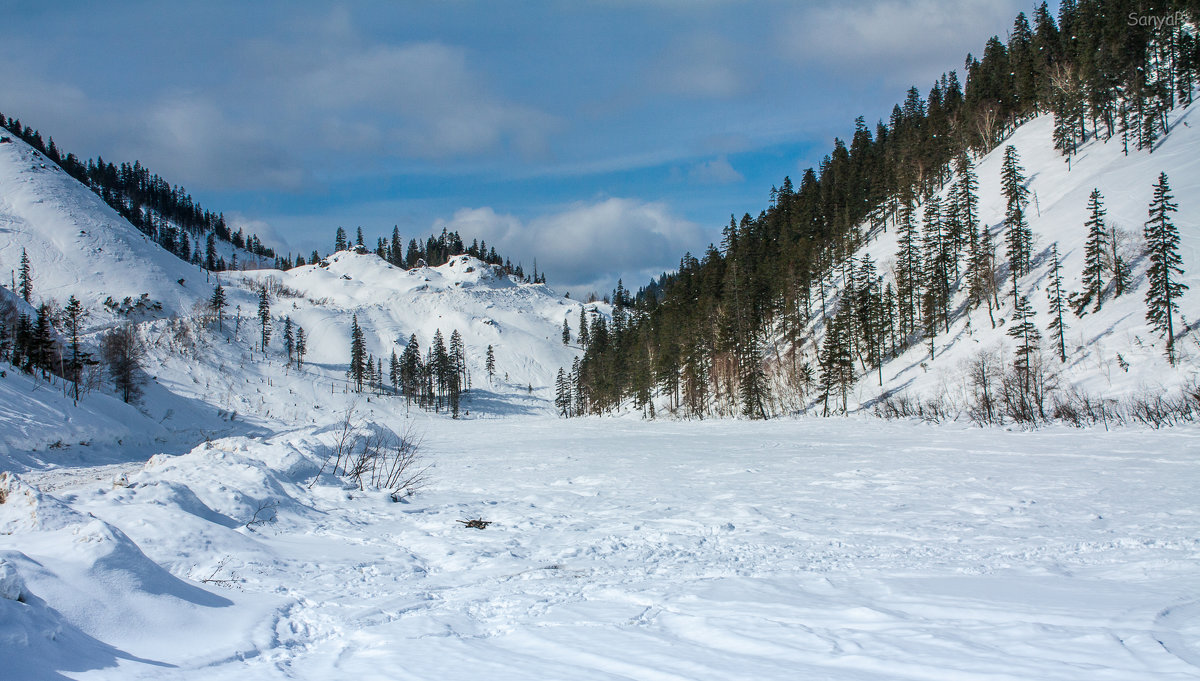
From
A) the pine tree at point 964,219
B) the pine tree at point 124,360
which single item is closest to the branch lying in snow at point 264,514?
the pine tree at point 124,360

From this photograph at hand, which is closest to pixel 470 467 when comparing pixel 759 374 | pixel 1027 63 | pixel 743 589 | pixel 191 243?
pixel 743 589

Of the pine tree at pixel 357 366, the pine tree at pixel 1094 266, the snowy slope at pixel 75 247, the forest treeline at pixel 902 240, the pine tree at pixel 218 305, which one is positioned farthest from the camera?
the pine tree at pixel 218 305

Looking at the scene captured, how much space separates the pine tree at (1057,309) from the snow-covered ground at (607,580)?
36492mm

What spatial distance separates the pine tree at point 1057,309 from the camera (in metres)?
43.1

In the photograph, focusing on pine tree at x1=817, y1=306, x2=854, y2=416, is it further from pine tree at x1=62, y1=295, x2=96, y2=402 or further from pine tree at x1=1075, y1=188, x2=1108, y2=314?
A: pine tree at x1=62, y1=295, x2=96, y2=402

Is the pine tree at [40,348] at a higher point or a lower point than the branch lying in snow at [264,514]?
higher

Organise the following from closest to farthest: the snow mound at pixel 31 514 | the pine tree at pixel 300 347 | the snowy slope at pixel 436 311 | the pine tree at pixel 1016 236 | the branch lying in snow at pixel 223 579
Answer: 1. the snow mound at pixel 31 514
2. the branch lying in snow at pixel 223 579
3. the pine tree at pixel 1016 236
4. the pine tree at pixel 300 347
5. the snowy slope at pixel 436 311

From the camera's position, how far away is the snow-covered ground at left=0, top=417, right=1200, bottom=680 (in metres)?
4.01

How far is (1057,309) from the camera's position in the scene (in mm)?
45812

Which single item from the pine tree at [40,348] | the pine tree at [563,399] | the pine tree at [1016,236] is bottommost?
the pine tree at [563,399]

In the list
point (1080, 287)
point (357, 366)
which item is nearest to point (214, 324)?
point (357, 366)

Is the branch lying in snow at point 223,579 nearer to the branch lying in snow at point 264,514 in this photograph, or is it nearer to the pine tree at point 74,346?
the branch lying in snow at point 264,514

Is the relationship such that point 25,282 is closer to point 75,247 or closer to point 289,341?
point 75,247

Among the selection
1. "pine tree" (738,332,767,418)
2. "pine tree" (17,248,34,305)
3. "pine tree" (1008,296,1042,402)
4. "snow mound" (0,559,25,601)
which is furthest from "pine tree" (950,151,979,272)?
"pine tree" (17,248,34,305)
